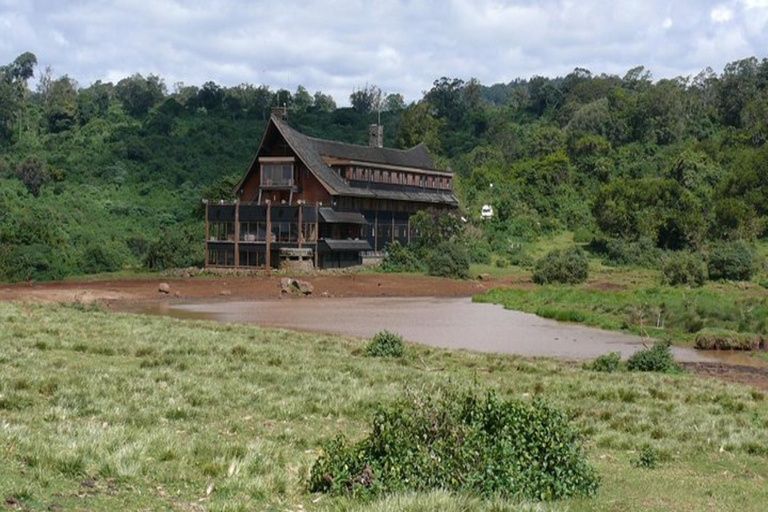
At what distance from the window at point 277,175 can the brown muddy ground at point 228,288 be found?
1077 cm

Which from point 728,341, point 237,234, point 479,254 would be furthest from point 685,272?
point 237,234

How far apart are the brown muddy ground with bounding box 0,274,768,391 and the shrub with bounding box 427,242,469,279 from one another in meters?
1.20

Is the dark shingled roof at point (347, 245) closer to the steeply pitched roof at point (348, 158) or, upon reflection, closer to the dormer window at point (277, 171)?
the steeply pitched roof at point (348, 158)

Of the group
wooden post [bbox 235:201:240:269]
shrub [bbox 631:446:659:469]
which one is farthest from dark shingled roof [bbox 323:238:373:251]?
shrub [bbox 631:446:659:469]

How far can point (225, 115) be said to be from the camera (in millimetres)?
123188

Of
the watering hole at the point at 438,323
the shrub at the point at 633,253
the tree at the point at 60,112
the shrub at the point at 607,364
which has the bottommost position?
the watering hole at the point at 438,323

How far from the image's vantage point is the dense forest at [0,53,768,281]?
7075 cm

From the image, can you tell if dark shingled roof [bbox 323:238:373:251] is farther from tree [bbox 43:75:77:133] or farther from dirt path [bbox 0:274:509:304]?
tree [bbox 43:75:77:133]

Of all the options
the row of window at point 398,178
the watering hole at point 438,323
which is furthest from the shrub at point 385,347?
the row of window at point 398,178

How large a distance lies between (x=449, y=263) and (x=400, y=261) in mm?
5479

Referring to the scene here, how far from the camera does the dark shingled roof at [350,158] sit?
69062 mm

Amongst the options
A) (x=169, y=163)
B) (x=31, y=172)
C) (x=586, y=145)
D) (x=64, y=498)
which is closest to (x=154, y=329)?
(x=64, y=498)

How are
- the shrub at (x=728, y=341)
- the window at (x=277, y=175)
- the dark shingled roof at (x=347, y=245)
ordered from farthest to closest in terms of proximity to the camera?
the window at (x=277, y=175)
the dark shingled roof at (x=347, y=245)
the shrub at (x=728, y=341)

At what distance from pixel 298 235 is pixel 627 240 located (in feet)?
84.1
